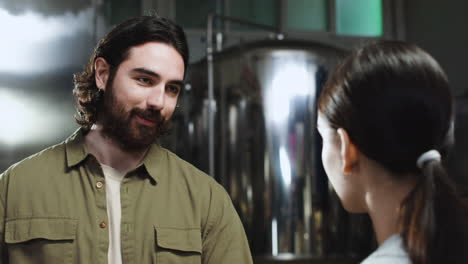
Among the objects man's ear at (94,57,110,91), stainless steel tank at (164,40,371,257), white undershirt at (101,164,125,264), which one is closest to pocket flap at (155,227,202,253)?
white undershirt at (101,164,125,264)

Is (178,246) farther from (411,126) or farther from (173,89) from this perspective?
(411,126)

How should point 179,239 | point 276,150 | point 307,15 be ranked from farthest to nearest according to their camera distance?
point 307,15 → point 276,150 → point 179,239

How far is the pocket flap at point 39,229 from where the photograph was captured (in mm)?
1483

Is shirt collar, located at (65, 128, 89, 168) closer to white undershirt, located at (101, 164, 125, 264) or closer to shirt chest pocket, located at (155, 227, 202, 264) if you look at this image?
white undershirt, located at (101, 164, 125, 264)

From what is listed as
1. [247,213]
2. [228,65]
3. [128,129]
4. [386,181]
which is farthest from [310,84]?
[386,181]

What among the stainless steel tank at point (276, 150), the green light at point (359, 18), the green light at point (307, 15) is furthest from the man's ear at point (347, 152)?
the green light at point (359, 18)

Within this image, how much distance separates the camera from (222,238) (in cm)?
164

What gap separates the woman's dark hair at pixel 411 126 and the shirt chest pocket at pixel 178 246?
2.56ft

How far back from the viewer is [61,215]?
153cm

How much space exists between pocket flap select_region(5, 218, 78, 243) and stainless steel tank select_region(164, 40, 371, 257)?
76.8 inches

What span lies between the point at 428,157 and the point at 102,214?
38.2 inches

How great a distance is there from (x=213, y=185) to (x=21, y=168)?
1.96 feet

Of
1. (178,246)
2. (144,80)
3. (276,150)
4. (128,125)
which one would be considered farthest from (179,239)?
(276,150)

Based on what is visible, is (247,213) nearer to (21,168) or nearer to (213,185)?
(213,185)
